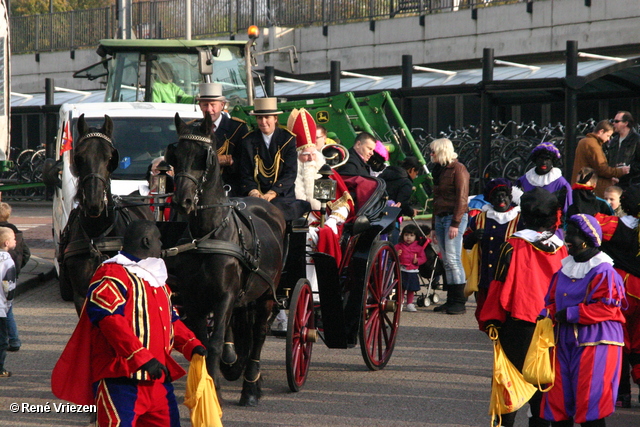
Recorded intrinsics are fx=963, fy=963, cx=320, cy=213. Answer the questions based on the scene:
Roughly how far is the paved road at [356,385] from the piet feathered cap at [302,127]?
1.96 meters

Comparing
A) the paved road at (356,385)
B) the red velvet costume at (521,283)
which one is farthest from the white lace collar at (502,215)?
the red velvet costume at (521,283)

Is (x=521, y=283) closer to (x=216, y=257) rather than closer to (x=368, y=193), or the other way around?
(x=216, y=257)

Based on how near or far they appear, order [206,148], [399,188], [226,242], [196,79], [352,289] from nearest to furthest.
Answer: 1. [206,148]
2. [226,242]
3. [352,289]
4. [399,188]
5. [196,79]

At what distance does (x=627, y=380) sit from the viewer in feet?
23.4

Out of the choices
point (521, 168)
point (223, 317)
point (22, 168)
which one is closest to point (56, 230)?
point (223, 317)

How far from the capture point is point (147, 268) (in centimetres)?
468

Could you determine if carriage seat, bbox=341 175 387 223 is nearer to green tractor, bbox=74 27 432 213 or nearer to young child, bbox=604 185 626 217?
young child, bbox=604 185 626 217

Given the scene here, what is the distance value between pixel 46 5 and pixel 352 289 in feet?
161

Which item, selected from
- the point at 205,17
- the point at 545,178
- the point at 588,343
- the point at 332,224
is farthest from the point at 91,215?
the point at 205,17

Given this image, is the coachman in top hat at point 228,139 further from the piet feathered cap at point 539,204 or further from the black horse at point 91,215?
the piet feathered cap at point 539,204

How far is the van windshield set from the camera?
12.3 meters

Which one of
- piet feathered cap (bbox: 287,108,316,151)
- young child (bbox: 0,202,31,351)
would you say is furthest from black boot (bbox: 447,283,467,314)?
young child (bbox: 0,202,31,351)

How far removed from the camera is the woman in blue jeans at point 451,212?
36.6 ft

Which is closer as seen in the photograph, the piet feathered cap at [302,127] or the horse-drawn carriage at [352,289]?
the horse-drawn carriage at [352,289]
